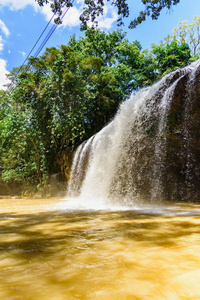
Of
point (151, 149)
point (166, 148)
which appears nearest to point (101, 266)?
point (151, 149)

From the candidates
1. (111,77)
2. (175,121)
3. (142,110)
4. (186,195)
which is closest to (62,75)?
(111,77)

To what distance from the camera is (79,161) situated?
12250 mm

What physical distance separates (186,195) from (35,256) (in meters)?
9.18

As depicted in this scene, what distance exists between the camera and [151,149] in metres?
9.00

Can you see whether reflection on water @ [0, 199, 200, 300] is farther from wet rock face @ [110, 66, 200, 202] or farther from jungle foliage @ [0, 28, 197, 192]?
jungle foliage @ [0, 28, 197, 192]

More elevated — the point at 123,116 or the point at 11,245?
the point at 123,116

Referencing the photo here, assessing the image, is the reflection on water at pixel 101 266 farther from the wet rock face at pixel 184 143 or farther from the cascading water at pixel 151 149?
the wet rock face at pixel 184 143

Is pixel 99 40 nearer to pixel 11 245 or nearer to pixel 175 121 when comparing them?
pixel 175 121

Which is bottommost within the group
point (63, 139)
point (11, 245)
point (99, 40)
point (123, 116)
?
point (11, 245)

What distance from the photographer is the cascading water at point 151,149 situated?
7.65 m

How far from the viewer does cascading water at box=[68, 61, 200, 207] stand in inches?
301

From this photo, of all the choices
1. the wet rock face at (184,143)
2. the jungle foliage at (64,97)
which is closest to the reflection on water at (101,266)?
the wet rock face at (184,143)

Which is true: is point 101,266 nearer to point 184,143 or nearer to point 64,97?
point 184,143

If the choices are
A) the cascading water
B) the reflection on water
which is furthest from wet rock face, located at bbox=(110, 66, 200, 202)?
the reflection on water
